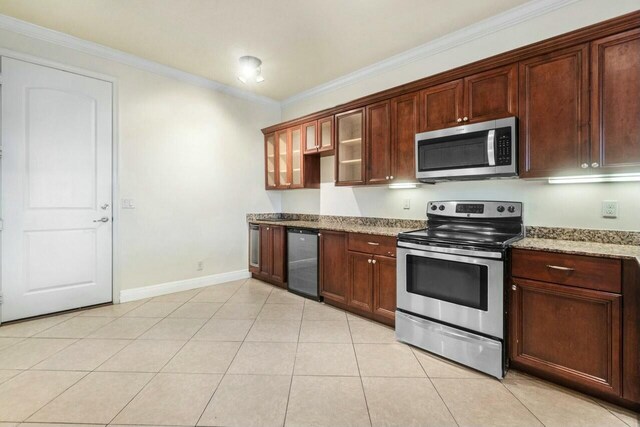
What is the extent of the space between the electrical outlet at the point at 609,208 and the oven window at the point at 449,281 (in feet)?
3.17

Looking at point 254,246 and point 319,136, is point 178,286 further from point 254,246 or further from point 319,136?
point 319,136

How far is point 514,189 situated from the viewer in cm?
248

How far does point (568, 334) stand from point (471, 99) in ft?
6.00

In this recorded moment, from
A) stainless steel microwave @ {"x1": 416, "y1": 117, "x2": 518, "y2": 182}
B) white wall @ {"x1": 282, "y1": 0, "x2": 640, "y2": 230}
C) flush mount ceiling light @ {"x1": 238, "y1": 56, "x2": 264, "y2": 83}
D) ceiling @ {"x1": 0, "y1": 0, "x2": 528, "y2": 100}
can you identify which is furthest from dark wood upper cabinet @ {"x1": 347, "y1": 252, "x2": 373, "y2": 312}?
flush mount ceiling light @ {"x1": 238, "y1": 56, "x2": 264, "y2": 83}

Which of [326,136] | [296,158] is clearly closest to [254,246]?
[296,158]

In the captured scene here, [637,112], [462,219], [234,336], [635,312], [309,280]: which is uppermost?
[637,112]

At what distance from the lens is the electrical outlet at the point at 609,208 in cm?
205

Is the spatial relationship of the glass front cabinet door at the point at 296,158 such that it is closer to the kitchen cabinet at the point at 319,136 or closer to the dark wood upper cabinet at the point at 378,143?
the kitchen cabinet at the point at 319,136

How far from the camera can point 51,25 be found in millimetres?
2807

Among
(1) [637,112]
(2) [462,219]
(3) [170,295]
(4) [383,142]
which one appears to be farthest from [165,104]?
(1) [637,112]

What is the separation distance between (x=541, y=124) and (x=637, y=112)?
0.47 metres

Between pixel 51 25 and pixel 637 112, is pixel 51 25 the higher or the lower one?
the higher one

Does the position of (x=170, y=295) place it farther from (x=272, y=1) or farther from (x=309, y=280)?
(x=272, y=1)

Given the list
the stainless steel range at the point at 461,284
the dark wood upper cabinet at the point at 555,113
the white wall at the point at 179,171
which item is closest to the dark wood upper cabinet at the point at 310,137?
the white wall at the point at 179,171
